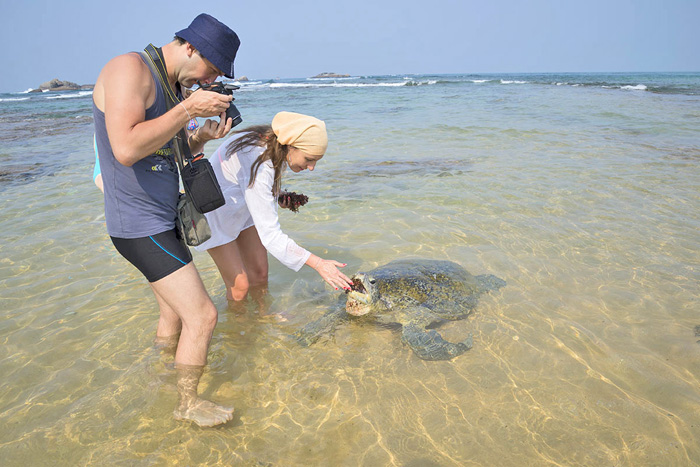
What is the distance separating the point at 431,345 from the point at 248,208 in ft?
5.77

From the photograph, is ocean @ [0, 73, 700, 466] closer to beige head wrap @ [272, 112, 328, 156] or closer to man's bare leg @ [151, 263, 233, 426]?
man's bare leg @ [151, 263, 233, 426]

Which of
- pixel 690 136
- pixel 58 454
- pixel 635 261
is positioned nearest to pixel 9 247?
pixel 58 454

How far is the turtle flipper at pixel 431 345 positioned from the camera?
126 inches

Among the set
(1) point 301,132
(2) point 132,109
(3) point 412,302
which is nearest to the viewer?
(2) point 132,109

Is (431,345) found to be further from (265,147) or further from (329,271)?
(265,147)

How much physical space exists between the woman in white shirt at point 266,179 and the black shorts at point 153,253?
0.60 metres

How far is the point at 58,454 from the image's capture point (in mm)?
2398

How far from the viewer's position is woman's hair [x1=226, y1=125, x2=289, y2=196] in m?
2.86

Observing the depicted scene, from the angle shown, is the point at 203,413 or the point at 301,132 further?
the point at 301,132

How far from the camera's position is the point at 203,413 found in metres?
2.54

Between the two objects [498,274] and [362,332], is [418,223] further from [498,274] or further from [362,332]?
[362,332]

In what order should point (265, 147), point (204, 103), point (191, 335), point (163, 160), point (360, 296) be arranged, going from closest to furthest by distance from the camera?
point (204, 103), point (163, 160), point (191, 335), point (265, 147), point (360, 296)

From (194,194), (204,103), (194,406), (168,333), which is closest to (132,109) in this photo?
(204,103)

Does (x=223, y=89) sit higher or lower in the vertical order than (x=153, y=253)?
higher
